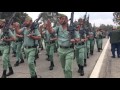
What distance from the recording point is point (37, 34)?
33.2 ft

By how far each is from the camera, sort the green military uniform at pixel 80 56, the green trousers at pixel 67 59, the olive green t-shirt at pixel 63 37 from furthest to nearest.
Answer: the green military uniform at pixel 80 56 < the olive green t-shirt at pixel 63 37 < the green trousers at pixel 67 59

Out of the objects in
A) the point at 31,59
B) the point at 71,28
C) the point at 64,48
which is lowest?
the point at 31,59

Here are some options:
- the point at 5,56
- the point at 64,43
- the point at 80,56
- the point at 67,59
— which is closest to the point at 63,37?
the point at 64,43

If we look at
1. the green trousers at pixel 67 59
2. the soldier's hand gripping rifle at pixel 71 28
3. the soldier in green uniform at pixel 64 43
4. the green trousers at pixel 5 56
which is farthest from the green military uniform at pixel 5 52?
the soldier's hand gripping rifle at pixel 71 28

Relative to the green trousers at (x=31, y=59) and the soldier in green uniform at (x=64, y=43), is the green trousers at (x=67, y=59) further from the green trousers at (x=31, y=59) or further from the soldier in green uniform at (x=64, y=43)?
the green trousers at (x=31, y=59)

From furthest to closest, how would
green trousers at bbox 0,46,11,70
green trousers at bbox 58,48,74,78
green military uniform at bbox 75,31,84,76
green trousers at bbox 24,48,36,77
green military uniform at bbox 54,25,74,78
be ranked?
green military uniform at bbox 75,31,84,76
green trousers at bbox 0,46,11,70
green trousers at bbox 24,48,36,77
green military uniform at bbox 54,25,74,78
green trousers at bbox 58,48,74,78

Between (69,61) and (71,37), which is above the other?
(71,37)

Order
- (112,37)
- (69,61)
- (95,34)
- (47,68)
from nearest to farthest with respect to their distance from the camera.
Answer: (69,61) → (47,68) → (112,37) → (95,34)

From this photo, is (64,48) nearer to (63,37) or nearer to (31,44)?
(63,37)

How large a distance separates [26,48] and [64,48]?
1638 millimetres

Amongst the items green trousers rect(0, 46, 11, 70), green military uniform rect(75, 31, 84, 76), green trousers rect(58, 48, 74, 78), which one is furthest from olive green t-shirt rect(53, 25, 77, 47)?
green trousers rect(0, 46, 11, 70)

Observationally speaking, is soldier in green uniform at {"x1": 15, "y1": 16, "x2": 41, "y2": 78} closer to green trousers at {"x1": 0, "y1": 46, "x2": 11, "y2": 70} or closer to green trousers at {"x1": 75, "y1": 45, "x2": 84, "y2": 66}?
green trousers at {"x1": 0, "y1": 46, "x2": 11, "y2": 70}
